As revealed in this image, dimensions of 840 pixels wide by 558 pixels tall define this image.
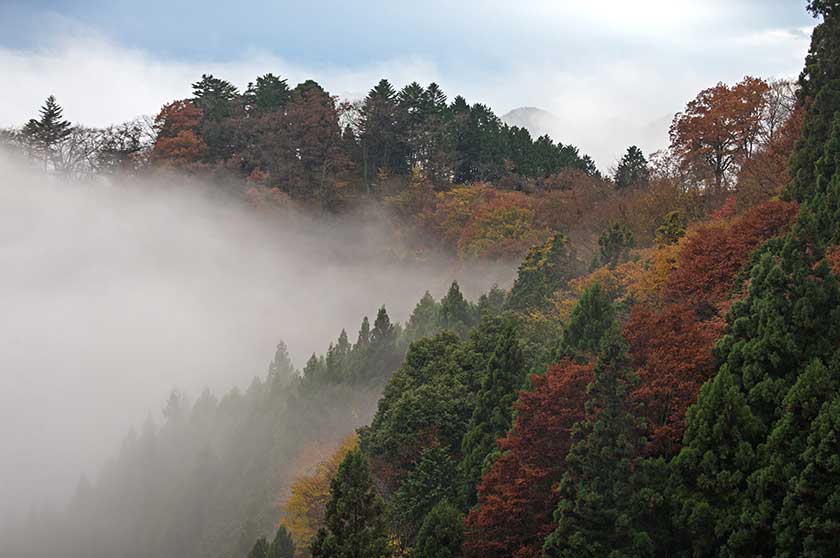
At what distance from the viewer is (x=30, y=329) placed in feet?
221

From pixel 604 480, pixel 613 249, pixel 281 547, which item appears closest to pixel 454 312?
pixel 613 249

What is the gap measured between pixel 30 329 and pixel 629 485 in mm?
60597

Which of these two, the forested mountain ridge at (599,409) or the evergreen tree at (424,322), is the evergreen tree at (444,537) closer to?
the forested mountain ridge at (599,409)

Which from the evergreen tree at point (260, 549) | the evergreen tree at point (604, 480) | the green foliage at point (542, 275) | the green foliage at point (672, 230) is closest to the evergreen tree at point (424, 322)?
the green foliage at point (542, 275)

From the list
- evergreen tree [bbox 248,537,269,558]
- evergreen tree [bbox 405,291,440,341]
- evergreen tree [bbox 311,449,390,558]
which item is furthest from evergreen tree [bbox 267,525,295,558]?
evergreen tree [bbox 405,291,440,341]

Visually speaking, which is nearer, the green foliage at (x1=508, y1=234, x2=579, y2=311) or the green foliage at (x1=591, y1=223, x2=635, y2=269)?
the green foliage at (x1=591, y1=223, x2=635, y2=269)

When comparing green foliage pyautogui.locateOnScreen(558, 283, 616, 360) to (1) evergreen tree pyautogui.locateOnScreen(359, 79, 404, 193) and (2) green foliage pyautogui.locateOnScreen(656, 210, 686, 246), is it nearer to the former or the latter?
(2) green foliage pyautogui.locateOnScreen(656, 210, 686, 246)

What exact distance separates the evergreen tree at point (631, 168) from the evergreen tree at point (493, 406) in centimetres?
3284

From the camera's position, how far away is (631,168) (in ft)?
194

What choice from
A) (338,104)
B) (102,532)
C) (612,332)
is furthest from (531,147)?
(612,332)

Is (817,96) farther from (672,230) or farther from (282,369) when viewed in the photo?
(282,369)

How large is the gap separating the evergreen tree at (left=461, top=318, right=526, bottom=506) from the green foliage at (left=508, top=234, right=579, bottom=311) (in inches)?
420

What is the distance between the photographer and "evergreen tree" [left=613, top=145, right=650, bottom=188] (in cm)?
5732

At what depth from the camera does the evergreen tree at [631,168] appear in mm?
57319
